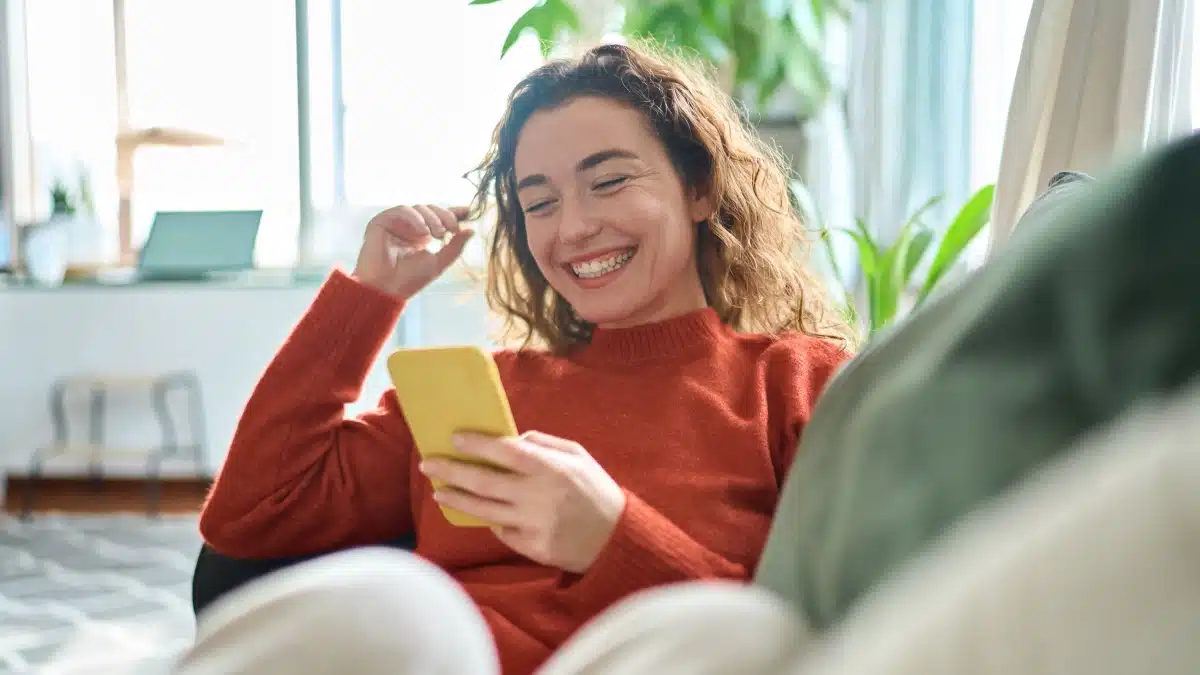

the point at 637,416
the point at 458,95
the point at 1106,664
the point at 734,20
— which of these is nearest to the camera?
the point at 1106,664

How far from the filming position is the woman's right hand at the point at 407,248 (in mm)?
1187

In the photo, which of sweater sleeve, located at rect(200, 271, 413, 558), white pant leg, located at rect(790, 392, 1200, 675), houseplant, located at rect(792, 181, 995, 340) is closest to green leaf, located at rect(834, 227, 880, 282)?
houseplant, located at rect(792, 181, 995, 340)

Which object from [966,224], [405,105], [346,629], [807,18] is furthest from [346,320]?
[405,105]

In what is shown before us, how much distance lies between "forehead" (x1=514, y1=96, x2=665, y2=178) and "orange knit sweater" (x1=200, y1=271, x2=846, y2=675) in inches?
7.8

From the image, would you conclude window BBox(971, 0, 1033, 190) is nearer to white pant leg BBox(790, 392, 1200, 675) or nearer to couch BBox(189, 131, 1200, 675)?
couch BBox(189, 131, 1200, 675)

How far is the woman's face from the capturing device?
108 cm

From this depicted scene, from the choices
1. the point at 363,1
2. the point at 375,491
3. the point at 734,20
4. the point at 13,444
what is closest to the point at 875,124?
the point at 734,20

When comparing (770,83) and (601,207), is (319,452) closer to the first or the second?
(601,207)

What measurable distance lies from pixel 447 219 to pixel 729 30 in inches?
52.1

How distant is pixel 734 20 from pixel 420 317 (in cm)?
192

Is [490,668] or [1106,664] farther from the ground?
[1106,664]

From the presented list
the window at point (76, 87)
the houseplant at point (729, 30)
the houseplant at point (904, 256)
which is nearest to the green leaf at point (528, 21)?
the houseplant at point (729, 30)

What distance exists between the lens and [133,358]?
3.96m

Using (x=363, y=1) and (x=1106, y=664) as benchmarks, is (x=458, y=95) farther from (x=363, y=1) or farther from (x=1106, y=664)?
(x=1106, y=664)
